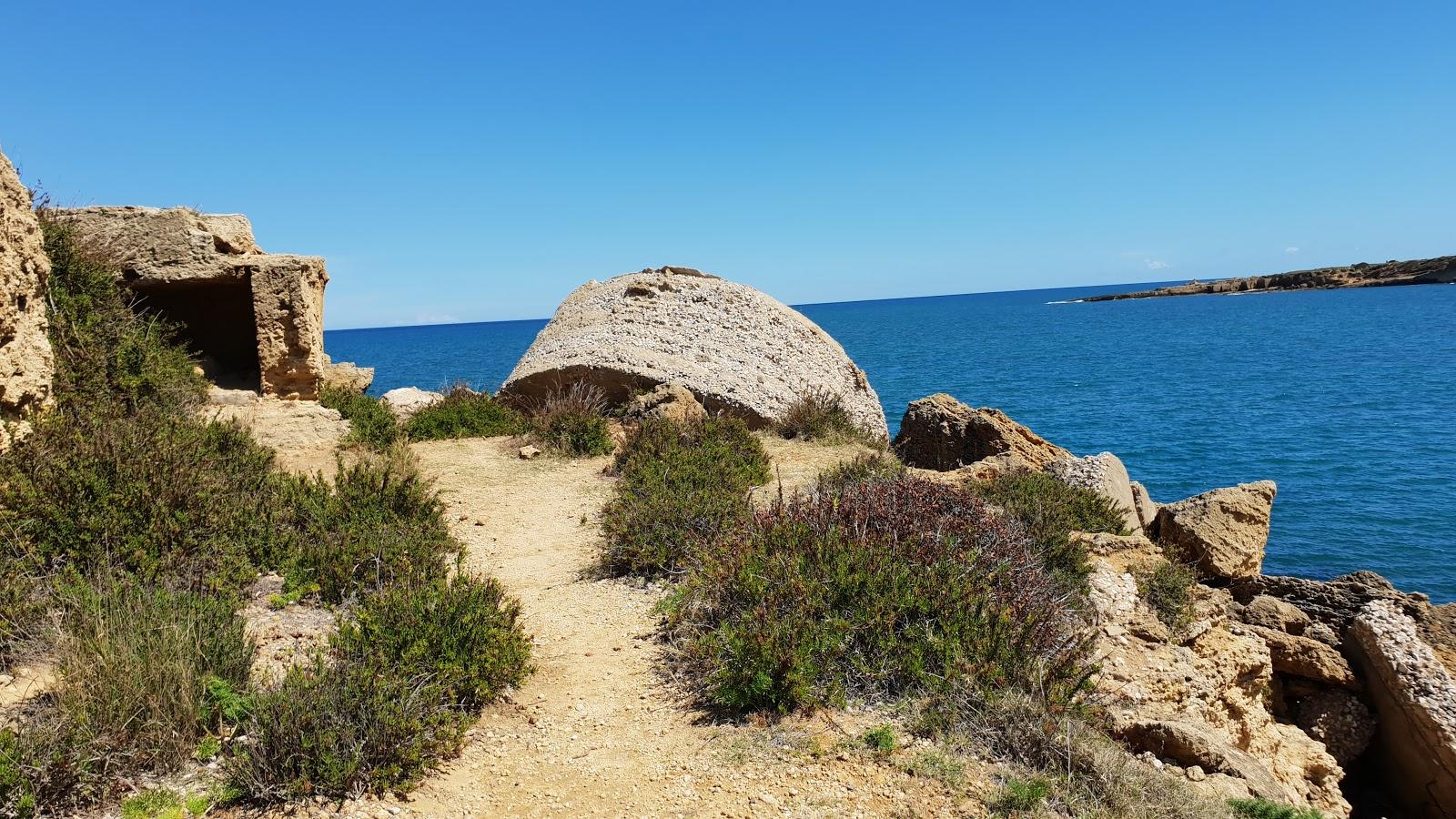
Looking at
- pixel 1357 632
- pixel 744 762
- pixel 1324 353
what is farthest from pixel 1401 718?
pixel 1324 353

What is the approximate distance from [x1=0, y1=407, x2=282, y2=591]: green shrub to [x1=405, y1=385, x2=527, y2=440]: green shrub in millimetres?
6263

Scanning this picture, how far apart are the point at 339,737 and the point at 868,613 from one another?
297cm

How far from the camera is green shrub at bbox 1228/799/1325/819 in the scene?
173 inches

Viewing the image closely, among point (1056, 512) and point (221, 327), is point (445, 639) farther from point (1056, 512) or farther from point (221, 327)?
point (221, 327)

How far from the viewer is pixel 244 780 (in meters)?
3.75

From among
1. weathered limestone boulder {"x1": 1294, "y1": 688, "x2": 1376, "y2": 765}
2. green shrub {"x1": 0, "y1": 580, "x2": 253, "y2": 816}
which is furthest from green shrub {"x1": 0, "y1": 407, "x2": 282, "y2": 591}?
weathered limestone boulder {"x1": 1294, "y1": 688, "x2": 1376, "y2": 765}

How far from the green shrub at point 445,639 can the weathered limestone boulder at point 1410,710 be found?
23.1 feet

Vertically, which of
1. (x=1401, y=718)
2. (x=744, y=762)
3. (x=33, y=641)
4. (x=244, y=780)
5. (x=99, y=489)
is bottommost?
(x=1401, y=718)

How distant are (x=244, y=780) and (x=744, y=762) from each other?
7.37 ft

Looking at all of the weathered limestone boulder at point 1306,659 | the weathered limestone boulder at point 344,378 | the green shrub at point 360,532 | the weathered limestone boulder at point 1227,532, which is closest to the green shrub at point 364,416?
the weathered limestone boulder at point 344,378

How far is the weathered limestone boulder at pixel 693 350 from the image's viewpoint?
45.7ft

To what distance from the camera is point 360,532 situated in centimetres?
660

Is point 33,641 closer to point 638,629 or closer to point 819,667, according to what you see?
point 638,629

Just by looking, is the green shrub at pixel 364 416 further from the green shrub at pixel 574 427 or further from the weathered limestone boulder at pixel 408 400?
the green shrub at pixel 574 427
